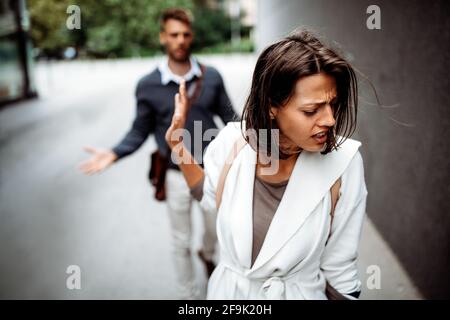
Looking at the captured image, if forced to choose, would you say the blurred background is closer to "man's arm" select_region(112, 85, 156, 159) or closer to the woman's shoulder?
the woman's shoulder

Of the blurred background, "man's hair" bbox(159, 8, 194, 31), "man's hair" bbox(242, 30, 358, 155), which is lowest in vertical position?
the blurred background

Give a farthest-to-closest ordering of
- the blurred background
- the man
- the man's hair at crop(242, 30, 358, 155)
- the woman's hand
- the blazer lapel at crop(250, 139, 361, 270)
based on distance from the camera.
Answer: the man, the blurred background, the woman's hand, the blazer lapel at crop(250, 139, 361, 270), the man's hair at crop(242, 30, 358, 155)

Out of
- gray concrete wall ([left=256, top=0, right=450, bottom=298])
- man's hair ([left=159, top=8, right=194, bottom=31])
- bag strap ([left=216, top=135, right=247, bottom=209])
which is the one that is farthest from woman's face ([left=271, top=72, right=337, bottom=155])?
man's hair ([left=159, top=8, right=194, bottom=31])

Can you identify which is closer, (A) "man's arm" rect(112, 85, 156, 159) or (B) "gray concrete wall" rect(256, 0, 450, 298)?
(B) "gray concrete wall" rect(256, 0, 450, 298)

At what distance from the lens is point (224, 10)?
46.1 meters

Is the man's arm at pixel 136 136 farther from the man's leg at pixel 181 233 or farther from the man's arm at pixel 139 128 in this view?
the man's leg at pixel 181 233

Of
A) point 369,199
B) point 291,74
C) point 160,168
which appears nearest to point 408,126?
point 369,199

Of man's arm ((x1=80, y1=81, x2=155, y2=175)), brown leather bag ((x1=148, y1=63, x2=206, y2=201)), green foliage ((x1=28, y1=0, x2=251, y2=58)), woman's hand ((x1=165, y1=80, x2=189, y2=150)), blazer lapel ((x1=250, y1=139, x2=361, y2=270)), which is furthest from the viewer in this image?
green foliage ((x1=28, y1=0, x2=251, y2=58))

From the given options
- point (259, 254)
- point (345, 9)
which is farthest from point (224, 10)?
point (259, 254)

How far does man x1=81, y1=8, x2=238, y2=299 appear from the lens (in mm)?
2953

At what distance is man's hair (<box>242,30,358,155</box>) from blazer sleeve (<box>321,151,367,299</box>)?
13 cm

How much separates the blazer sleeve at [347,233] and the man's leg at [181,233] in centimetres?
169

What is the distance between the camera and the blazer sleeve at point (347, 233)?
4.68ft

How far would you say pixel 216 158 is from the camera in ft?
5.45
